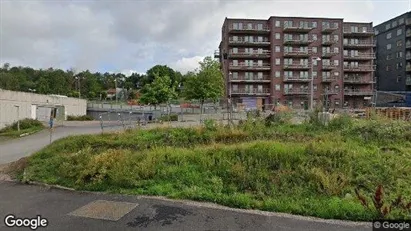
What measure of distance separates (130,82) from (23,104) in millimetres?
89446

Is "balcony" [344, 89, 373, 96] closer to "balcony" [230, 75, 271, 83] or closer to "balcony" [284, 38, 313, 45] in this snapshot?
"balcony" [284, 38, 313, 45]

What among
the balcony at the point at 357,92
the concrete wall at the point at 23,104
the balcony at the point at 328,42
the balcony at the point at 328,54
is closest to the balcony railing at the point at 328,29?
the balcony at the point at 328,42

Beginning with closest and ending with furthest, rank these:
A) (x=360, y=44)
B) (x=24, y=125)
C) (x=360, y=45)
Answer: (x=24, y=125)
(x=360, y=45)
(x=360, y=44)

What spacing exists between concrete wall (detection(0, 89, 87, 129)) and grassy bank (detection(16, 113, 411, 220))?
22600 millimetres

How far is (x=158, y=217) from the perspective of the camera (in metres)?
5.69

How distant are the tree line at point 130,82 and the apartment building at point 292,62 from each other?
1491 centimetres

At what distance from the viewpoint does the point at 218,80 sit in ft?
152

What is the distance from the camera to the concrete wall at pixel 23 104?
94.3 feet

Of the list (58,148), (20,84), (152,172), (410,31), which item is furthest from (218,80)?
(20,84)

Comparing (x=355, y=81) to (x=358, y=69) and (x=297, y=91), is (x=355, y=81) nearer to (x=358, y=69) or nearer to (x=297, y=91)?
(x=358, y=69)

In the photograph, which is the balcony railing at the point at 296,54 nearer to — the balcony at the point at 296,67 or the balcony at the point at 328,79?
the balcony at the point at 296,67

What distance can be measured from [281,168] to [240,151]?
4.48ft

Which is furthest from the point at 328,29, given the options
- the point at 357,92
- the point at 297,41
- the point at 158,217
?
the point at 158,217

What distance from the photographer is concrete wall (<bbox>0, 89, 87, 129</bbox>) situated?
94.3 feet
